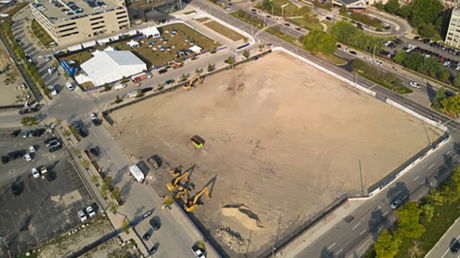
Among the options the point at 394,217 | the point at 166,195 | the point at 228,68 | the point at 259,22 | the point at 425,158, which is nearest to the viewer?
the point at 394,217

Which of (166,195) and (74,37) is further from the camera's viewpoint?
(74,37)

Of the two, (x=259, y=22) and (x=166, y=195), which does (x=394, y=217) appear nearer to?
(x=166, y=195)

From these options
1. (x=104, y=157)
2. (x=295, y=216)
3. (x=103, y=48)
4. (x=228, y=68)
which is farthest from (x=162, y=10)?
(x=295, y=216)

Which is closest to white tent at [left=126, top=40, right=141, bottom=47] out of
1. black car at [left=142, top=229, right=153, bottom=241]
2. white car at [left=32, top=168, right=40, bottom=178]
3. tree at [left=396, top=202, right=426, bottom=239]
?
white car at [left=32, top=168, right=40, bottom=178]

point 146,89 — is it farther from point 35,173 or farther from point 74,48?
point 74,48

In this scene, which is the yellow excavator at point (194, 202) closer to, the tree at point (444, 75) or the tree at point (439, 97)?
the tree at point (439, 97)

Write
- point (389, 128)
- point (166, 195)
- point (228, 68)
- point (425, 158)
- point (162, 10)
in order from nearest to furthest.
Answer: point (166, 195) < point (425, 158) < point (389, 128) < point (228, 68) < point (162, 10)
